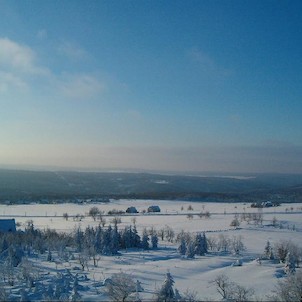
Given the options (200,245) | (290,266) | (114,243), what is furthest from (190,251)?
(290,266)

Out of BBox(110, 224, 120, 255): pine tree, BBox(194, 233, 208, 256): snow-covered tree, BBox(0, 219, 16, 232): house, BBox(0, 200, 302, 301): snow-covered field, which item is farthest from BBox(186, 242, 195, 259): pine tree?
BBox(0, 219, 16, 232): house

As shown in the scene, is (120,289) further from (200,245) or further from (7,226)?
(7,226)

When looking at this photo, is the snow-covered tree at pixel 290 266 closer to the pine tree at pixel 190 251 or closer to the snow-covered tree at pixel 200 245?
the pine tree at pixel 190 251

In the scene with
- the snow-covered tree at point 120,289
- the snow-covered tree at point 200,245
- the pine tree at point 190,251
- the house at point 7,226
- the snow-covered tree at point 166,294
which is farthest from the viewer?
the house at point 7,226

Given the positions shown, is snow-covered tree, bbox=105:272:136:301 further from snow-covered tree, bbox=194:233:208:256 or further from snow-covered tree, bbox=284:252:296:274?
snow-covered tree, bbox=194:233:208:256

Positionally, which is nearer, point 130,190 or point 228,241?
point 228,241

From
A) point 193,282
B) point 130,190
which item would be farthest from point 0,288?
point 130,190

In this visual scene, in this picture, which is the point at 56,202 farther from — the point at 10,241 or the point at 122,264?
the point at 122,264

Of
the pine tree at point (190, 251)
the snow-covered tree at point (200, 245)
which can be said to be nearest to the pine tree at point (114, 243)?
the pine tree at point (190, 251)

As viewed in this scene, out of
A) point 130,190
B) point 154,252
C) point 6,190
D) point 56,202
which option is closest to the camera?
point 154,252

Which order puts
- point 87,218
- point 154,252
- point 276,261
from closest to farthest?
1. point 276,261
2. point 154,252
3. point 87,218

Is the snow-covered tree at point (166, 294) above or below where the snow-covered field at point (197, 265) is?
above
